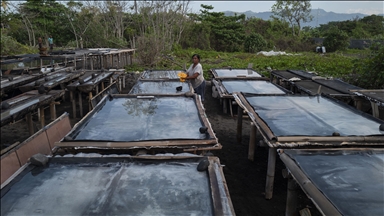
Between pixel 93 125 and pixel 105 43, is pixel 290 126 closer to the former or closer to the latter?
pixel 93 125

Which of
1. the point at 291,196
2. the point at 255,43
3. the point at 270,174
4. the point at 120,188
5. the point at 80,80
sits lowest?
the point at 270,174

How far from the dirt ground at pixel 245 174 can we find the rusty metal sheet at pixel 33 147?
0.97 feet

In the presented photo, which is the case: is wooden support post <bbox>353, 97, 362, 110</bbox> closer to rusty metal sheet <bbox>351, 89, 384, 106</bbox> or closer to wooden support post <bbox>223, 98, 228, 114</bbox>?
rusty metal sheet <bbox>351, 89, 384, 106</bbox>

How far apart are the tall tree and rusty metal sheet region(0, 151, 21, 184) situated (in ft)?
119

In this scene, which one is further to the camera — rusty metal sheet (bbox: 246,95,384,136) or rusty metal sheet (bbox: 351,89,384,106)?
rusty metal sheet (bbox: 351,89,384,106)

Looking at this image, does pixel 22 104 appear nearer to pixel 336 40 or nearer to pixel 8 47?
pixel 8 47

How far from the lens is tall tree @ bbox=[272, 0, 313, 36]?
35.6 m

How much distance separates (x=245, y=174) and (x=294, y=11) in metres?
34.9

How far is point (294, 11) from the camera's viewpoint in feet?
118

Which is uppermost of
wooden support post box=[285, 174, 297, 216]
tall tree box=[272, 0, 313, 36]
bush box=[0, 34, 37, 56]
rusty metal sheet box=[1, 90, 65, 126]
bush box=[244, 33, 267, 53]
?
tall tree box=[272, 0, 313, 36]

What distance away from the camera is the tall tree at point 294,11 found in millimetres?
35625

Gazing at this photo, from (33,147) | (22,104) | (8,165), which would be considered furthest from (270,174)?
(22,104)

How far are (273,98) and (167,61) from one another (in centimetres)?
1248

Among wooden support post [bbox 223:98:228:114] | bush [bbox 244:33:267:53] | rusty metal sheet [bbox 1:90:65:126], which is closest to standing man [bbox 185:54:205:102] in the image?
wooden support post [bbox 223:98:228:114]
